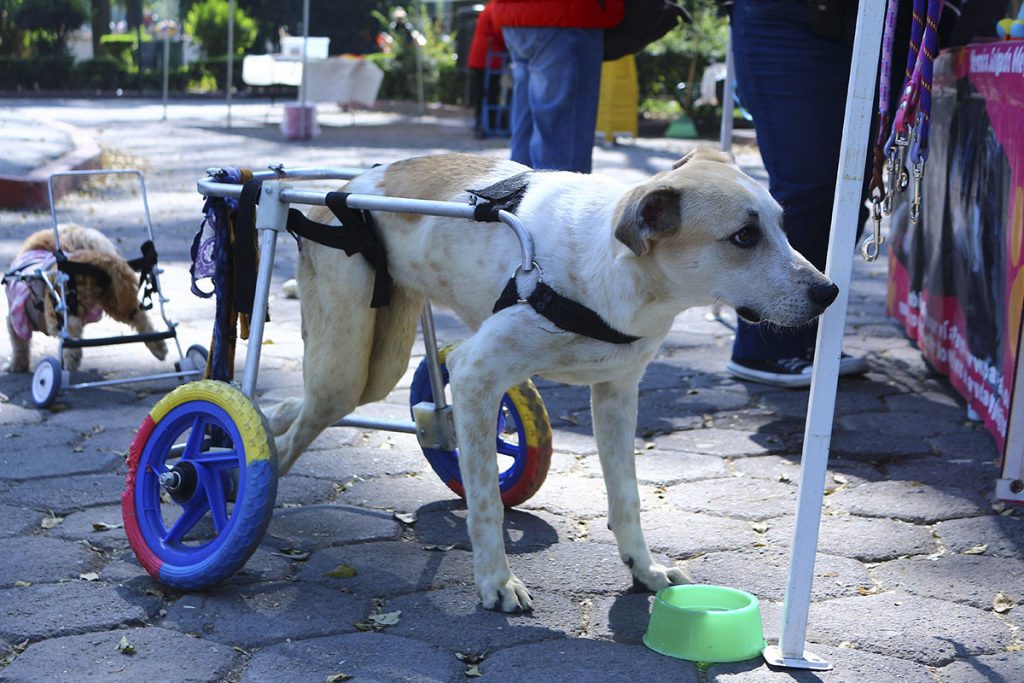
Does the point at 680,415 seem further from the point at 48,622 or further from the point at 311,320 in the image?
the point at 48,622

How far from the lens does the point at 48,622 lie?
2836 millimetres

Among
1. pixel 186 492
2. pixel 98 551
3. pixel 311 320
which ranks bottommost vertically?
pixel 98 551

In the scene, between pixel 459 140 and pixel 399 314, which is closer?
pixel 399 314

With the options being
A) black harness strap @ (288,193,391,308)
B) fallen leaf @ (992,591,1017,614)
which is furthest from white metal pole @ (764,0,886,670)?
black harness strap @ (288,193,391,308)

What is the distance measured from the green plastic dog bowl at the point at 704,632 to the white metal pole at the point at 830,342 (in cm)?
6

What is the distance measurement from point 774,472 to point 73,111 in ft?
61.8

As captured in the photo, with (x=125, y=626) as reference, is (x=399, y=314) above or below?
above

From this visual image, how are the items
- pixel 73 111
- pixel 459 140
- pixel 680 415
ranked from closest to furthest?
pixel 680 415 → pixel 459 140 → pixel 73 111

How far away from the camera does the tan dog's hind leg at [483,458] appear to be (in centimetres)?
284

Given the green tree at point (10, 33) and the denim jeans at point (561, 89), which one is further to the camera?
the green tree at point (10, 33)

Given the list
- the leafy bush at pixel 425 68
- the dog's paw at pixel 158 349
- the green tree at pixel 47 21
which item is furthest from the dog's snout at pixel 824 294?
the green tree at pixel 47 21

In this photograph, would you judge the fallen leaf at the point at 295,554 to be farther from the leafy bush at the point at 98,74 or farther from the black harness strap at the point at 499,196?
the leafy bush at the point at 98,74

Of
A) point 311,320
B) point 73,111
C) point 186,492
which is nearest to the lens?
point 186,492

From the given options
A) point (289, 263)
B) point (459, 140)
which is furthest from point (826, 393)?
point (459, 140)
